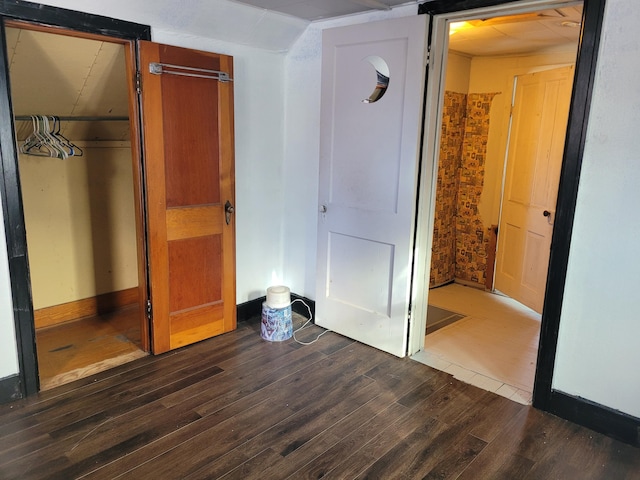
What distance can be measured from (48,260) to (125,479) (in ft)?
6.88

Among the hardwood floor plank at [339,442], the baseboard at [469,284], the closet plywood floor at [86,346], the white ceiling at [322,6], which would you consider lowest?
the hardwood floor plank at [339,442]

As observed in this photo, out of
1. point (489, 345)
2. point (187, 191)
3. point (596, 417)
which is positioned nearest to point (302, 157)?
point (187, 191)

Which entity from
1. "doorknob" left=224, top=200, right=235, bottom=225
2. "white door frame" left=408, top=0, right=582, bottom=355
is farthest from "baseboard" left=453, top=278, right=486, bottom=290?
"doorknob" left=224, top=200, right=235, bottom=225

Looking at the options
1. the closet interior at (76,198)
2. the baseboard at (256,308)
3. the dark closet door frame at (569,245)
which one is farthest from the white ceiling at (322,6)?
the baseboard at (256,308)

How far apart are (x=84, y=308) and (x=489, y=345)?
122 inches

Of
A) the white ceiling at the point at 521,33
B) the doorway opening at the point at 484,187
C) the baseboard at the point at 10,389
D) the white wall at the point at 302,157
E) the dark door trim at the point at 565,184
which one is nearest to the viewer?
the dark door trim at the point at 565,184

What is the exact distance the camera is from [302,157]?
3.68m

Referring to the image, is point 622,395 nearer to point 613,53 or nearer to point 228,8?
point 613,53

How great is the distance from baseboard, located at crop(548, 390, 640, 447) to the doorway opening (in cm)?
44

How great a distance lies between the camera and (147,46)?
276 centimetres

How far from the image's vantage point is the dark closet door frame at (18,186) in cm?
232

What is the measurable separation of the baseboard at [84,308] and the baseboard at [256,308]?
1002mm

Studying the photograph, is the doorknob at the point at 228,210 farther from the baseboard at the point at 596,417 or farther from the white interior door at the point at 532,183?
the white interior door at the point at 532,183

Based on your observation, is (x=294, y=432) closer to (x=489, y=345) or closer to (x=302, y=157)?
(x=489, y=345)
